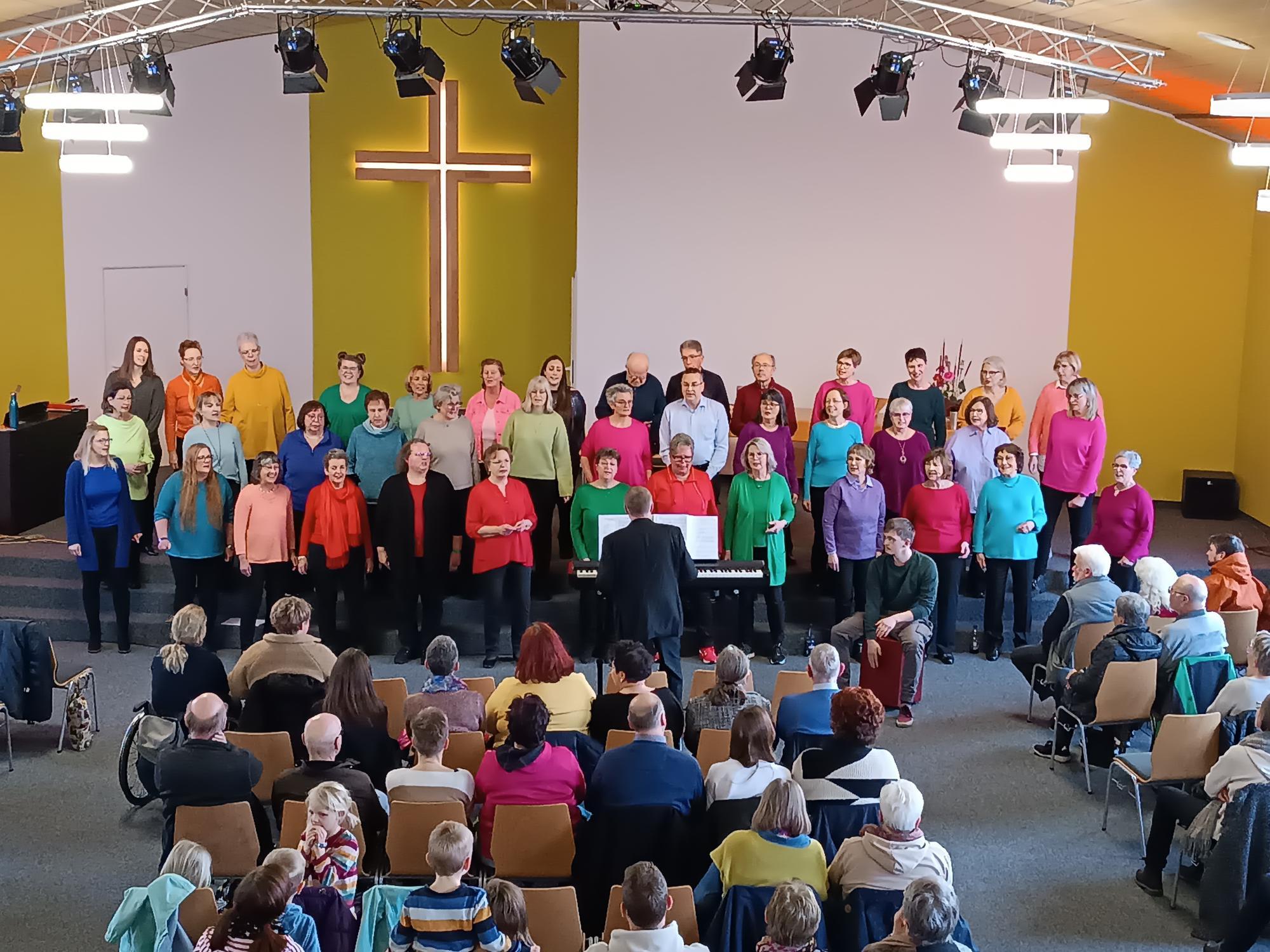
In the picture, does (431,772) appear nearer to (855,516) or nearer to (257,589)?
(257,589)

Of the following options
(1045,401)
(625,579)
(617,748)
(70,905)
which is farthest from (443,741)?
(1045,401)

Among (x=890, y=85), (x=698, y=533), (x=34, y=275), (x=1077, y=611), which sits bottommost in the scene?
(x=1077, y=611)

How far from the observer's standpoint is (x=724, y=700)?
5.88 meters

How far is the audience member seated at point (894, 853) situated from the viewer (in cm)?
450

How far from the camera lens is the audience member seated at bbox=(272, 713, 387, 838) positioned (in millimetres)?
5141

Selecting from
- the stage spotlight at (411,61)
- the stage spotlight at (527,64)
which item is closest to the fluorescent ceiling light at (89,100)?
the stage spotlight at (411,61)

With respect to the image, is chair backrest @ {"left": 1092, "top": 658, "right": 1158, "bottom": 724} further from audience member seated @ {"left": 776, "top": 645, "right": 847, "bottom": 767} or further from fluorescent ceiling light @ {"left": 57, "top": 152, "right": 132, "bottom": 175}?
fluorescent ceiling light @ {"left": 57, "top": 152, "right": 132, "bottom": 175}

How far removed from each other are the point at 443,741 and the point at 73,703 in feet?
10.2

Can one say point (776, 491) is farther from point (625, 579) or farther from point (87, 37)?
point (87, 37)

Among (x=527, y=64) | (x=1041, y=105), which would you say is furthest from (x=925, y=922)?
(x=527, y=64)

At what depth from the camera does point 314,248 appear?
12.6 metres

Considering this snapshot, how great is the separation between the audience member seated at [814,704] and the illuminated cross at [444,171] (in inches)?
290

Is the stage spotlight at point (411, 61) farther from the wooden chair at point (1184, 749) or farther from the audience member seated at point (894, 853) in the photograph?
the audience member seated at point (894, 853)

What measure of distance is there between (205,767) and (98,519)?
393 centimetres
